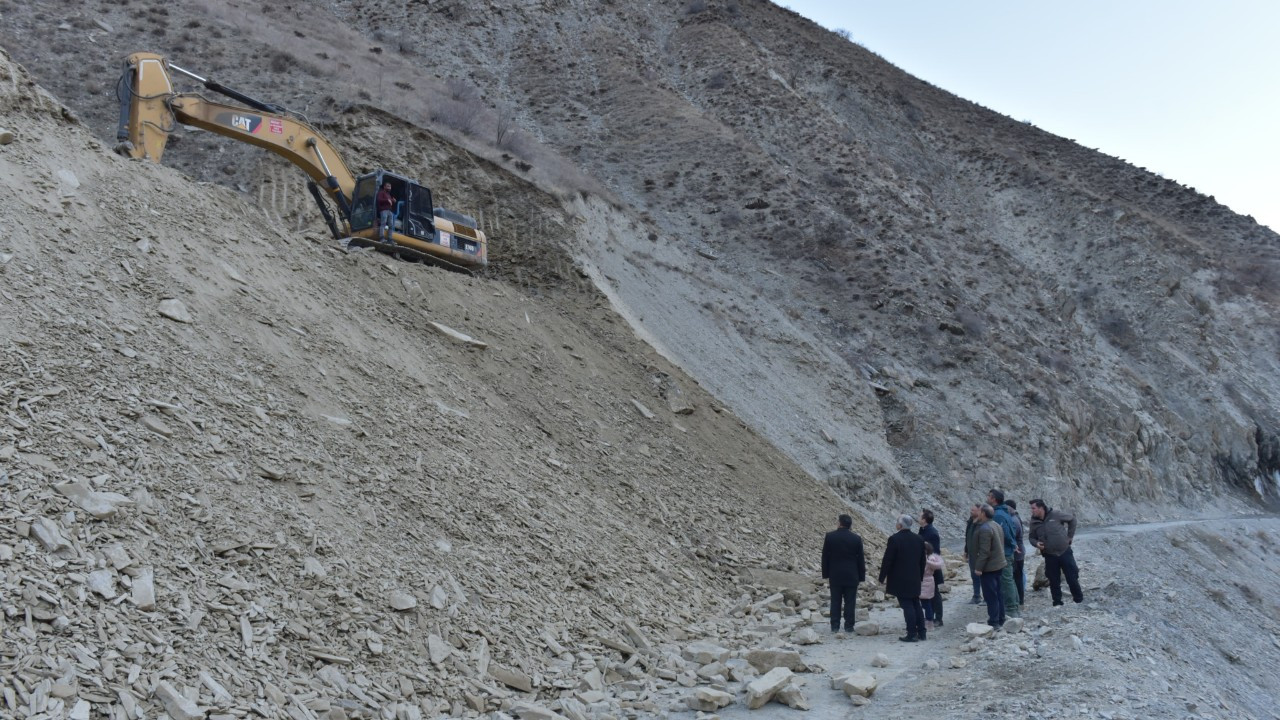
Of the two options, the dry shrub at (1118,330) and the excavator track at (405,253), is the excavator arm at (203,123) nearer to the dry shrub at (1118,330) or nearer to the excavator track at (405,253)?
the excavator track at (405,253)

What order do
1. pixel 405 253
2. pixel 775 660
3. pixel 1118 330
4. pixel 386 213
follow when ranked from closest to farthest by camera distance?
pixel 775 660
pixel 386 213
pixel 405 253
pixel 1118 330

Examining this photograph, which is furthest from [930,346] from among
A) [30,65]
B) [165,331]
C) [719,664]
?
[30,65]

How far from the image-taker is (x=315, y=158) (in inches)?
617

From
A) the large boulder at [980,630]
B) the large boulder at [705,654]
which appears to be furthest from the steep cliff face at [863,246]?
the large boulder at [705,654]

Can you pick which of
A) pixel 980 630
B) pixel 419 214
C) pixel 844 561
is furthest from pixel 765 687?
pixel 419 214

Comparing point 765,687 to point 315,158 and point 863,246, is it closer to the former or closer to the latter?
point 315,158

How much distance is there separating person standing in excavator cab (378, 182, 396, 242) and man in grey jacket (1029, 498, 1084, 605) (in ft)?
33.4

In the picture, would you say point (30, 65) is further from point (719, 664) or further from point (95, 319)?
point (719, 664)

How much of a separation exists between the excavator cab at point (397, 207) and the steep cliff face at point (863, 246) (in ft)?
12.7

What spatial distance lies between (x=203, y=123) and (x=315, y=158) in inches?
78.0

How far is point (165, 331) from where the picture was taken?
9.27 m

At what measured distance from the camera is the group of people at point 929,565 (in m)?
9.59

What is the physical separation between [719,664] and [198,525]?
424cm

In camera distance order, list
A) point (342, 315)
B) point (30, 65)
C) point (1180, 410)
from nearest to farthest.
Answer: point (342, 315) < point (30, 65) < point (1180, 410)
